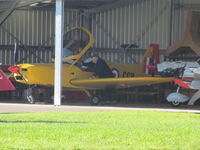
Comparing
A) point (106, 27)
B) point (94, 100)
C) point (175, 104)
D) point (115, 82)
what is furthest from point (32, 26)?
point (175, 104)

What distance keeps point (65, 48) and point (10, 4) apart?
3633 millimetres

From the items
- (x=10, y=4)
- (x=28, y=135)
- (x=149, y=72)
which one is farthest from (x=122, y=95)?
(x=28, y=135)

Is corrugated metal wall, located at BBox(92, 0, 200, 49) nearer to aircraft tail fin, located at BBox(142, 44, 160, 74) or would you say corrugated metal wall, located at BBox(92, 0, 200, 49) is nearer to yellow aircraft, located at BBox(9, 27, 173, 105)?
aircraft tail fin, located at BBox(142, 44, 160, 74)

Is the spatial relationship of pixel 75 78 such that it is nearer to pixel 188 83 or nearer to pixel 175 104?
pixel 175 104

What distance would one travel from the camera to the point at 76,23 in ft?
88.1

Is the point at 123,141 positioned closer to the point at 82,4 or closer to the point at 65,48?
the point at 65,48

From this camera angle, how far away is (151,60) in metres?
23.2

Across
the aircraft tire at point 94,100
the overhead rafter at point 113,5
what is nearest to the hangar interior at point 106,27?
the overhead rafter at point 113,5

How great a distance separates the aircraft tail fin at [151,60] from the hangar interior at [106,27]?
1684 mm

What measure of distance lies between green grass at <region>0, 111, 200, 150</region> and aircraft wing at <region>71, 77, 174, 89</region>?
21.2 ft

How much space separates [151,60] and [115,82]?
313 cm

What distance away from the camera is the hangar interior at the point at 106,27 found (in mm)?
25469

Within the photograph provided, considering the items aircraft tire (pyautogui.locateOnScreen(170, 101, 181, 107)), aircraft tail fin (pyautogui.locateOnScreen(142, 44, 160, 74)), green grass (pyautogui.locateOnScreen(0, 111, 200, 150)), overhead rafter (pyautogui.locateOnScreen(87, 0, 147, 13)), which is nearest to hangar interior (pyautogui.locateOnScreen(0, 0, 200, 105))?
overhead rafter (pyautogui.locateOnScreen(87, 0, 147, 13))

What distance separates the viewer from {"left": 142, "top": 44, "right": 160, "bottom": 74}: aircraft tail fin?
900 inches
